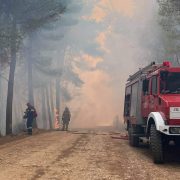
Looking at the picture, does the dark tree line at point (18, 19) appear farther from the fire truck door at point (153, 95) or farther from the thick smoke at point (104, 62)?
the thick smoke at point (104, 62)

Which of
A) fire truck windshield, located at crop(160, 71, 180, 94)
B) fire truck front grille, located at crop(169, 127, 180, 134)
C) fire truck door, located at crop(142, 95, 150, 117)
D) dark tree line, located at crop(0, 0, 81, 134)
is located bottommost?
fire truck front grille, located at crop(169, 127, 180, 134)

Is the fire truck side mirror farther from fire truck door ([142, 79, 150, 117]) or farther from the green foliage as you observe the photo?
the green foliage

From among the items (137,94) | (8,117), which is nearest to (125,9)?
(8,117)

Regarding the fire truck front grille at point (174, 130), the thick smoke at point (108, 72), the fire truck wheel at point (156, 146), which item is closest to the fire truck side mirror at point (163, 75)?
the fire truck wheel at point (156, 146)

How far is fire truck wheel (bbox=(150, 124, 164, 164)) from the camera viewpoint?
11.3 m

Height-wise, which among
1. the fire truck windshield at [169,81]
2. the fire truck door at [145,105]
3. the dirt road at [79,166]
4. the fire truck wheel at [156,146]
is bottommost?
the dirt road at [79,166]

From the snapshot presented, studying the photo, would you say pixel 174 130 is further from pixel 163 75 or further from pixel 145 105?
pixel 145 105

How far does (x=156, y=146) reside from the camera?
11.4 metres

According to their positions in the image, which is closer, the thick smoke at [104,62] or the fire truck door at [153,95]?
the fire truck door at [153,95]

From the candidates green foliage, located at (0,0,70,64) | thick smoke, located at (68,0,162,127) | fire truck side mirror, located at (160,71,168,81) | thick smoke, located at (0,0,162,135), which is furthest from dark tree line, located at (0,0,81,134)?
thick smoke, located at (68,0,162,127)

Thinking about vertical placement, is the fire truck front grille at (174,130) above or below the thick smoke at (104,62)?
below

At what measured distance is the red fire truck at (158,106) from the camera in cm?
1118

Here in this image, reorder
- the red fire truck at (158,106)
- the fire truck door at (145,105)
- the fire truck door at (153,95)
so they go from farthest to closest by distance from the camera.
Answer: the fire truck door at (145,105), the fire truck door at (153,95), the red fire truck at (158,106)

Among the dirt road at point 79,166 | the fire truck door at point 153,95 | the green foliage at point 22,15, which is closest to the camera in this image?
the dirt road at point 79,166
